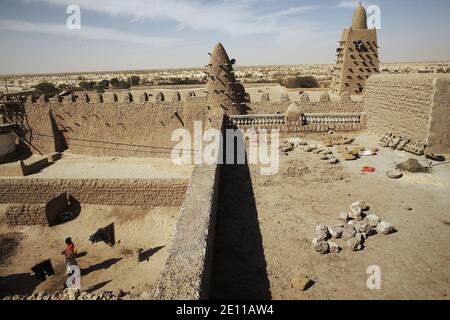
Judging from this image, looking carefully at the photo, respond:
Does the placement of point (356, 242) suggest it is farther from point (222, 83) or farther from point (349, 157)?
point (222, 83)

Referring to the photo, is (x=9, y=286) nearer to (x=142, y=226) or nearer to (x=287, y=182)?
(x=142, y=226)

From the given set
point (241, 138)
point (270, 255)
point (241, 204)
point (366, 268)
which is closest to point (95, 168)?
point (241, 138)

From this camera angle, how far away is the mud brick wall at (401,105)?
10414 millimetres

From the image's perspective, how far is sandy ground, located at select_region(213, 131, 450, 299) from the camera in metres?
5.15

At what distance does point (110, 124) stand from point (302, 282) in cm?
2001

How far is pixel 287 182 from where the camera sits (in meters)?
9.11

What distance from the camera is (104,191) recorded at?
1286 cm

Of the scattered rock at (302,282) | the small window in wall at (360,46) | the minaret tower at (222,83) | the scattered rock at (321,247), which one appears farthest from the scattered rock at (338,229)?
the small window in wall at (360,46)

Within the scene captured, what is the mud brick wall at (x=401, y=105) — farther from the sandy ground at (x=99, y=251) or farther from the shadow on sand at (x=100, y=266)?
the shadow on sand at (x=100, y=266)

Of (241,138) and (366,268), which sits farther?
(241,138)

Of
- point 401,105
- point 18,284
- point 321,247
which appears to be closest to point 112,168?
point 18,284

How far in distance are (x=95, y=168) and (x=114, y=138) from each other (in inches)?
102

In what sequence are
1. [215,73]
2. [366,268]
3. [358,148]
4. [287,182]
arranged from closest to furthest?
[366,268]
[287,182]
[358,148]
[215,73]

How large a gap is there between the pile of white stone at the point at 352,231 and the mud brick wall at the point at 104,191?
683cm
